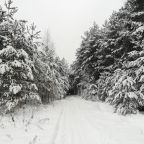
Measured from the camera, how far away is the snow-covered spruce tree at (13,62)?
9.64m

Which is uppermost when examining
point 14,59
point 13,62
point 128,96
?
point 14,59

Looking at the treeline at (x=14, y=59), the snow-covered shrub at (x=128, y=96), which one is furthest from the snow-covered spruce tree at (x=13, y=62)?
the snow-covered shrub at (x=128, y=96)

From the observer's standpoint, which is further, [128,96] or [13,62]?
[128,96]

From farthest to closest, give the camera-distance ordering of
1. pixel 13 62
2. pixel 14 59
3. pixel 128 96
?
pixel 128 96 → pixel 14 59 → pixel 13 62

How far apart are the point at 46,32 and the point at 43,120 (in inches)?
1716

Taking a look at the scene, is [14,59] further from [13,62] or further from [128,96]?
[128,96]

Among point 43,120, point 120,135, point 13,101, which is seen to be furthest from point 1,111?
point 120,135

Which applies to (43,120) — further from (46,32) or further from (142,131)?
(46,32)

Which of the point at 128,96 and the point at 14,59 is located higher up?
the point at 14,59

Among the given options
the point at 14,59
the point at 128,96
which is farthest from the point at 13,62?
the point at 128,96

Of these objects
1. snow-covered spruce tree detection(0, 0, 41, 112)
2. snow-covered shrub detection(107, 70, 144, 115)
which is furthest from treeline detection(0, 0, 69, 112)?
snow-covered shrub detection(107, 70, 144, 115)

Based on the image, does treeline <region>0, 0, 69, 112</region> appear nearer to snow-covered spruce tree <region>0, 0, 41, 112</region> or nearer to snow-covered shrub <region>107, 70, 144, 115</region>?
snow-covered spruce tree <region>0, 0, 41, 112</region>

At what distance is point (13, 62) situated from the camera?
9797 mm

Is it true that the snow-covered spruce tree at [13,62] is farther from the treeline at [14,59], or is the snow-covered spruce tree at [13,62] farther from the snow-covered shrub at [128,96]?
the snow-covered shrub at [128,96]
